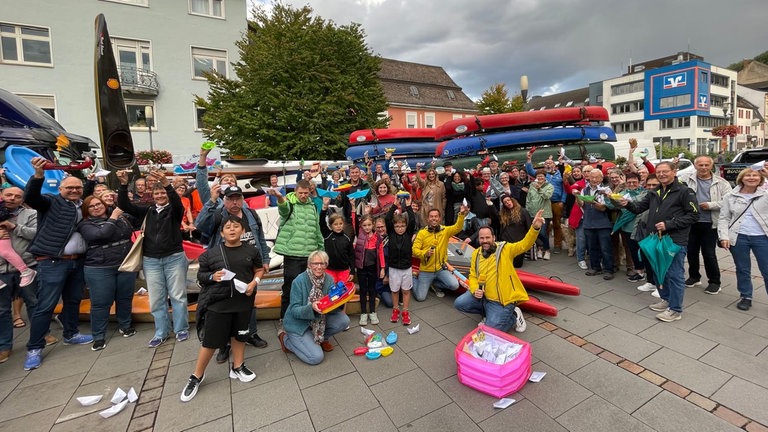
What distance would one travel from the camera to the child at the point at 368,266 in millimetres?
4641

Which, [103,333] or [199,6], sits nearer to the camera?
[103,333]

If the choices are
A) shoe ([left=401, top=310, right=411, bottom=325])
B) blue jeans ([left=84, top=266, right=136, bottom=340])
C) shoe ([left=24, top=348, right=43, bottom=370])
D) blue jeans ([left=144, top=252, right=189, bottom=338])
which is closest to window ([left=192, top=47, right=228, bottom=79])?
blue jeans ([left=84, top=266, right=136, bottom=340])

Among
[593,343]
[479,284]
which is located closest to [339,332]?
[479,284]

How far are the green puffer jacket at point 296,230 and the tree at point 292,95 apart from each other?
1071cm

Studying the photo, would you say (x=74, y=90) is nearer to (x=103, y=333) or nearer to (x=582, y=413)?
(x=103, y=333)

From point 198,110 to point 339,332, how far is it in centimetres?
2058

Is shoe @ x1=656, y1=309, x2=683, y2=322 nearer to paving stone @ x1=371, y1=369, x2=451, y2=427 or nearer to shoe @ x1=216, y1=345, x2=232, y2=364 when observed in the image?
paving stone @ x1=371, y1=369, x2=451, y2=427

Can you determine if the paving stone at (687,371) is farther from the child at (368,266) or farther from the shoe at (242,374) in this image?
the shoe at (242,374)

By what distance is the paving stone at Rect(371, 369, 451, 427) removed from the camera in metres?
2.83

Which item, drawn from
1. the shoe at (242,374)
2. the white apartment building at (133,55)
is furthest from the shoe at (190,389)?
the white apartment building at (133,55)

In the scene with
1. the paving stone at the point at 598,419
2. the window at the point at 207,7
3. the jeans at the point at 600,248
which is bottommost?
the paving stone at the point at 598,419

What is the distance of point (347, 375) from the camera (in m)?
3.41

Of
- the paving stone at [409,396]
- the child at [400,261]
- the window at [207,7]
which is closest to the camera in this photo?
the paving stone at [409,396]

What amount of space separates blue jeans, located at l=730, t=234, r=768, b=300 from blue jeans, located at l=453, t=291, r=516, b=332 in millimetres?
3063
